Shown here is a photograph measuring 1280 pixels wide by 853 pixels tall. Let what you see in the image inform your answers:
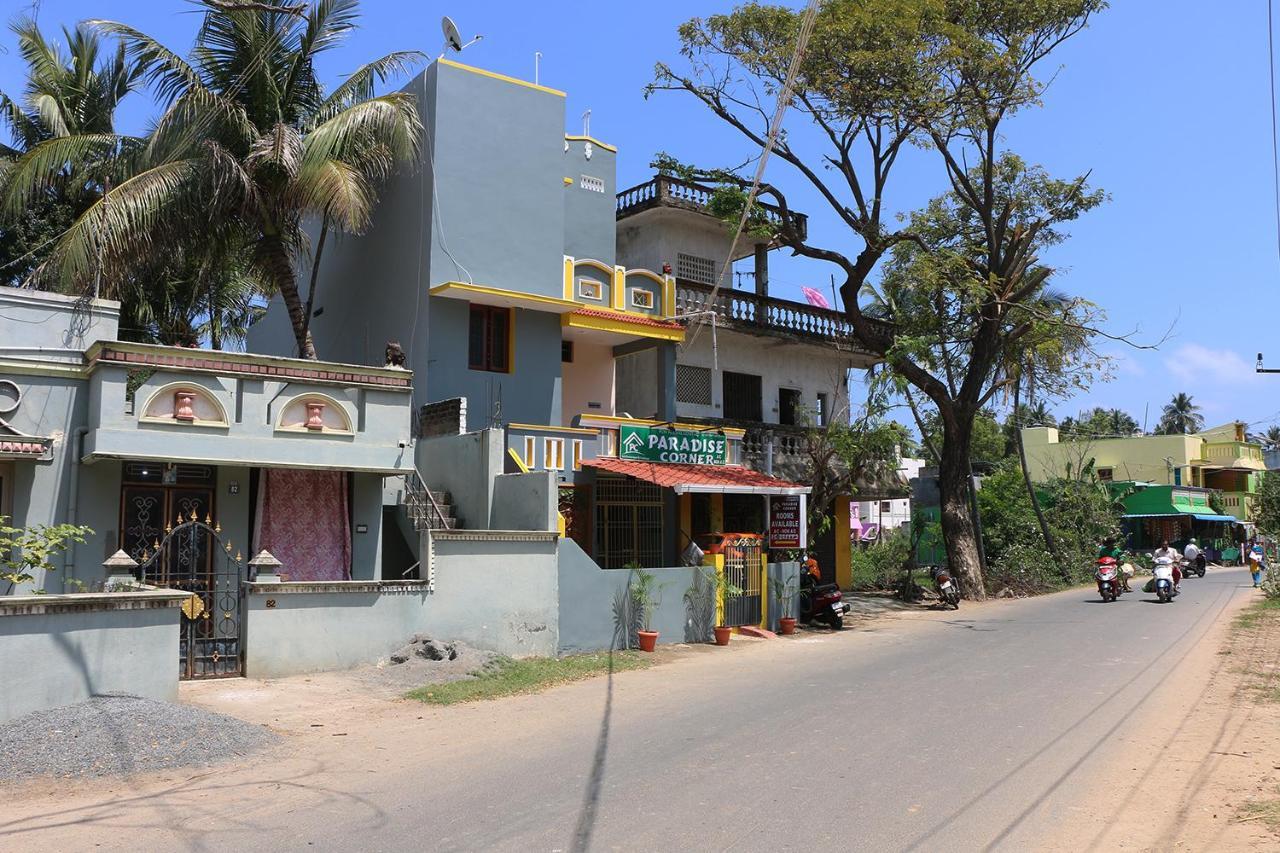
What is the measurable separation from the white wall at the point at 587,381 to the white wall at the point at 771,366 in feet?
6.45

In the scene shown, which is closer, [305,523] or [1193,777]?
[1193,777]

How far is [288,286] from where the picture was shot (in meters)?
19.3

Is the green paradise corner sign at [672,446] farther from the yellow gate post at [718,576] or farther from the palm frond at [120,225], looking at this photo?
the palm frond at [120,225]

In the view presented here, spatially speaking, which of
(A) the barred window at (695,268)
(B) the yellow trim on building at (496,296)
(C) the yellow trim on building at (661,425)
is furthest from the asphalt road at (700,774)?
(A) the barred window at (695,268)

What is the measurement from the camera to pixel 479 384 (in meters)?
20.0

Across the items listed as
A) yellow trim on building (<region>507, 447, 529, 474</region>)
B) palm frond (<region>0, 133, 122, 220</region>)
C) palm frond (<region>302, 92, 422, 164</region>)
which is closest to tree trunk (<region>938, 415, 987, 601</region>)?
yellow trim on building (<region>507, 447, 529, 474</region>)

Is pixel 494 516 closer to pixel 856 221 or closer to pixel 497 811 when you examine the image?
pixel 497 811

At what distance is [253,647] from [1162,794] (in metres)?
10.0

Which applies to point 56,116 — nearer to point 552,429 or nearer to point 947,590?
point 552,429

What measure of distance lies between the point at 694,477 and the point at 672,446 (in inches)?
43.7

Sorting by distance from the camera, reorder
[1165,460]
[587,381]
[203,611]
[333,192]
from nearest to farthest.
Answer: [203,611] → [333,192] → [587,381] → [1165,460]

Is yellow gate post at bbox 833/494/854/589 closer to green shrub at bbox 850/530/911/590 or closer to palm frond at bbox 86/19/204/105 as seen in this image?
green shrub at bbox 850/530/911/590

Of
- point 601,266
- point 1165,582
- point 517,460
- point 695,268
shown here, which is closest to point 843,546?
point 1165,582

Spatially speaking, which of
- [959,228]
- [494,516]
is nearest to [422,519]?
[494,516]
